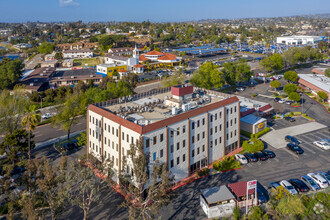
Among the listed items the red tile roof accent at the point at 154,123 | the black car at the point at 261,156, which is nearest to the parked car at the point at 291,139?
the black car at the point at 261,156

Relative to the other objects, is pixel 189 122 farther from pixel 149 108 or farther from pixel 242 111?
pixel 242 111

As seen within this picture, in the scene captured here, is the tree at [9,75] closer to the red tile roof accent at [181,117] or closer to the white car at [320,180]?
the red tile roof accent at [181,117]

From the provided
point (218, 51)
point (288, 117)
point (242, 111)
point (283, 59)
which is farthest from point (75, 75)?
point (218, 51)

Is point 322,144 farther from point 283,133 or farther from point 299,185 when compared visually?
point 299,185

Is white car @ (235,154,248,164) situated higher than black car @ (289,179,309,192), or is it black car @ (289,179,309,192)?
white car @ (235,154,248,164)

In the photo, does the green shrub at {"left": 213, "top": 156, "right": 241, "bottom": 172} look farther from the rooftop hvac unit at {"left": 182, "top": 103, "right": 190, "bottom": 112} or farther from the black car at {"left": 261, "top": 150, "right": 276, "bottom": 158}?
the rooftop hvac unit at {"left": 182, "top": 103, "right": 190, "bottom": 112}

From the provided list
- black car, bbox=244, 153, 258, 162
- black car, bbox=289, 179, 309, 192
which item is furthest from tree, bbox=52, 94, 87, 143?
black car, bbox=289, 179, 309, 192

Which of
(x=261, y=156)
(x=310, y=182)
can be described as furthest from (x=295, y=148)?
(x=310, y=182)
